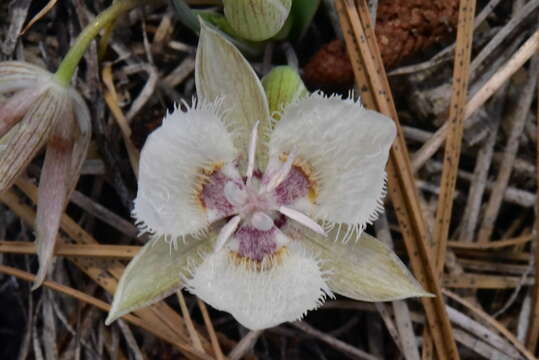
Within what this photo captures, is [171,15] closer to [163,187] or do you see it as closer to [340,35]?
[340,35]

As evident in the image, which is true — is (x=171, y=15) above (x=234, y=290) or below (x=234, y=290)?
above

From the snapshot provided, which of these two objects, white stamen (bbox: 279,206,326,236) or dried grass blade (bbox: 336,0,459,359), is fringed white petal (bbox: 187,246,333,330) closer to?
white stamen (bbox: 279,206,326,236)

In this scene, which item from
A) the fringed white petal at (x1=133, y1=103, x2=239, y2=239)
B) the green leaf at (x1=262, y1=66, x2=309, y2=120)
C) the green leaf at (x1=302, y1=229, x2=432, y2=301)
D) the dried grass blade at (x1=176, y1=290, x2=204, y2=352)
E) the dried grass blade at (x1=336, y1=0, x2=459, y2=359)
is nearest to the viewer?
the fringed white petal at (x1=133, y1=103, x2=239, y2=239)

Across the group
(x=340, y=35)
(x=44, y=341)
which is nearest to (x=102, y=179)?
(x=44, y=341)

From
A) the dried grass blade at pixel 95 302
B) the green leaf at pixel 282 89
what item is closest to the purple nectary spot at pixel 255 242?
the green leaf at pixel 282 89

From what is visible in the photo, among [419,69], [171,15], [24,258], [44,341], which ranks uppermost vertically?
[171,15]

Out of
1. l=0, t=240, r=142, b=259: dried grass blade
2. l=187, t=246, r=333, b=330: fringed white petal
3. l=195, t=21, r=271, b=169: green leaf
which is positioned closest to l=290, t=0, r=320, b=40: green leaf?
l=195, t=21, r=271, b=169: green leaf
